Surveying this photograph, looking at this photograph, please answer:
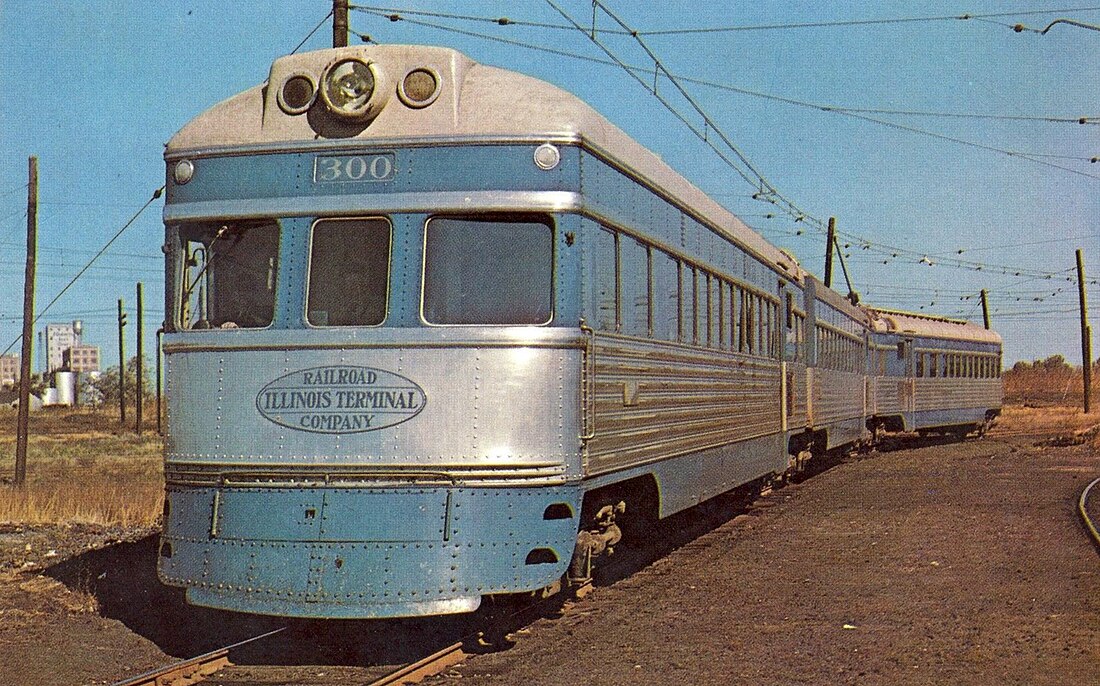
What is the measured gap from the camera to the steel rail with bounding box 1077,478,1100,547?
1231cm

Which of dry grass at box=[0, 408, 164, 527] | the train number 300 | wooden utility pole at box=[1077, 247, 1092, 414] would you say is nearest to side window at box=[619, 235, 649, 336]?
the train number 300

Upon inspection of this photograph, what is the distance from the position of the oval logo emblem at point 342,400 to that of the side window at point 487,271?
0.45 metres

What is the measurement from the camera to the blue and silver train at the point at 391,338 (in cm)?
685

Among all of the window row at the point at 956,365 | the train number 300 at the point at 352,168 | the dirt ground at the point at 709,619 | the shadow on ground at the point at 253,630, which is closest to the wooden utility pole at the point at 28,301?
the dirt ground at the point at 709,619

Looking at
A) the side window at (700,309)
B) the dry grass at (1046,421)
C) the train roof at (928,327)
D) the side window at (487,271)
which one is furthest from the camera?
the dry grass at (1046,421)

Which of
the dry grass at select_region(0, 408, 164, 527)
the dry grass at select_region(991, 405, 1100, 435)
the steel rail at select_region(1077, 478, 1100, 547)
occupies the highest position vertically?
the dry grass at select_region(991, 405, 1100, 435)

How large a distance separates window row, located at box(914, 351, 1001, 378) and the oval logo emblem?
25.1 meters

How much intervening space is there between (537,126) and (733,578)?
14.1 ft

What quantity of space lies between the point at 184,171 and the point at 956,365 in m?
30.2

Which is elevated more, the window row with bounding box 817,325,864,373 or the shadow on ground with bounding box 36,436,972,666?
the window row with bounding box 817,325,864,373

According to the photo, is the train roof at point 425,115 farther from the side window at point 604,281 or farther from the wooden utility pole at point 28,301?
the wooden utility pole at point 28,301

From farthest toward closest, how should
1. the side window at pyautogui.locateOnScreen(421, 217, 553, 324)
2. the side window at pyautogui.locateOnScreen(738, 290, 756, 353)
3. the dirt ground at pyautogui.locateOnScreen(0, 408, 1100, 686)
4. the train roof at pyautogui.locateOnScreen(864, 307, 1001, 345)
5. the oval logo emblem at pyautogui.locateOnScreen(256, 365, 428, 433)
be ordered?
the train roof at pyautogui.locateOnScreen(864, 307, 1001, 345)
the side window at pyautogui.locateOnScreen(738, 290, 756, 353)
the side window at pyautogui.locateOnScreen(421, 217, 553, 324)
the oval logo emblem at pyautogui.locateOnScreen(256, 365, 428, 433)
the dirt ground at pyautogui.locateOnScreen(0, 408, 1100, 686)

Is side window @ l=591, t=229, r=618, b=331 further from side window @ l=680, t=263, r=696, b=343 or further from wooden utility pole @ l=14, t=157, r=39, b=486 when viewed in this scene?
wooden utility pole @ l=14, t=157, r=39, b=486

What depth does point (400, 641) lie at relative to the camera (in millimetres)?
7586
